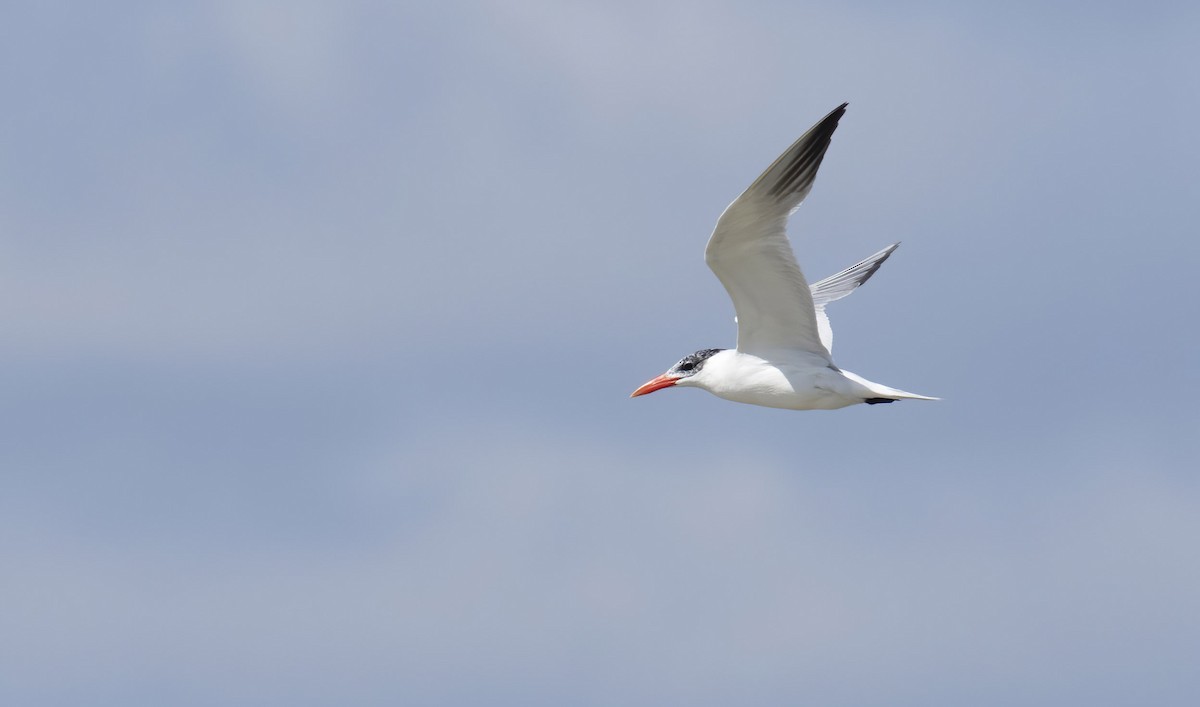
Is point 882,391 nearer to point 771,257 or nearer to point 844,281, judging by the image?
point 771,257

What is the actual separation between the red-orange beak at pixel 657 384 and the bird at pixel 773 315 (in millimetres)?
17

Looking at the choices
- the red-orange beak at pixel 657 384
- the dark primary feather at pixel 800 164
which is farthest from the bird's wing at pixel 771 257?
the red-orange beak at pixel 657 384

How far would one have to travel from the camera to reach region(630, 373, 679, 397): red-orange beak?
843 inches

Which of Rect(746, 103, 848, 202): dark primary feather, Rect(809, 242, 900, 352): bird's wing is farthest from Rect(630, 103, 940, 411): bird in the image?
Rect(809, 242, 900, 352): bird's wing

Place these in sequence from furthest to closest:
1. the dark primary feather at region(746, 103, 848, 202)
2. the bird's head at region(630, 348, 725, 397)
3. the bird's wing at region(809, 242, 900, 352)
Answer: the bird's wing at region(809, 242, 900, 352)
the bird's head at region(630, 348, 725, 397)
the dark primary feather at region(746, 103, 848, 202)

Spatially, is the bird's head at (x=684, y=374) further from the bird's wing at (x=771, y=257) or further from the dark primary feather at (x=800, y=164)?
the dark primary feather at (x=800, y=164)

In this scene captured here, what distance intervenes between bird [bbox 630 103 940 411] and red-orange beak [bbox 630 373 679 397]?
2cm

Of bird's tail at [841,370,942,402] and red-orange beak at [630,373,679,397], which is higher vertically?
red-orange beak at [630,373,679,397]

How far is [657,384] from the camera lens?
21594mm

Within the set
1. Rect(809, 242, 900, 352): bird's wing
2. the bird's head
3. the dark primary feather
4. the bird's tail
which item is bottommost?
the bird's tail

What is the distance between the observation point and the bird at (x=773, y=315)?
18000mm

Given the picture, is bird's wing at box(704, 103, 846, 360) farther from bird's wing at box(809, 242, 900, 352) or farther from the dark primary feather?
bird's wing at box(809, 242, 900, 352)

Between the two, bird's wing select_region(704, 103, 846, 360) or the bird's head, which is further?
the bird's head

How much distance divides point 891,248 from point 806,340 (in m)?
5.36
